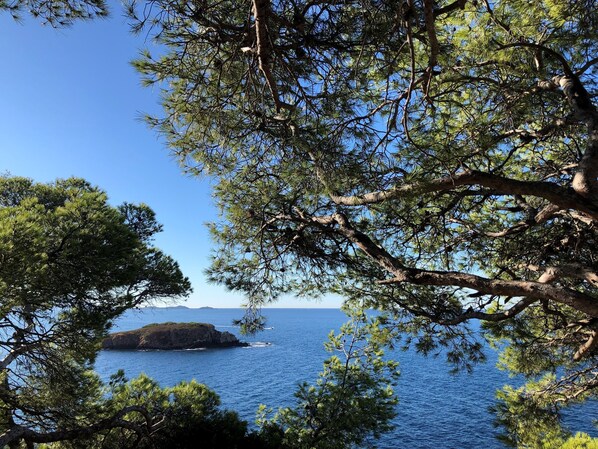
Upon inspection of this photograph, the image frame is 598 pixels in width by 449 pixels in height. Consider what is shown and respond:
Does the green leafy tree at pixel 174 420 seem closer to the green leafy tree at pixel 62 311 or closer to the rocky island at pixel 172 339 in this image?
the green leafy tree at pixel 62 311

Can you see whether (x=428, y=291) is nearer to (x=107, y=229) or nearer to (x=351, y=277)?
(x=351, y=277)

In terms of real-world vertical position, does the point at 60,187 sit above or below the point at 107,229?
above

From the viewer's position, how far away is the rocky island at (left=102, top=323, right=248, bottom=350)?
4594cm

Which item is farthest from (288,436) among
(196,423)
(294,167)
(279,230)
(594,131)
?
(594,131)

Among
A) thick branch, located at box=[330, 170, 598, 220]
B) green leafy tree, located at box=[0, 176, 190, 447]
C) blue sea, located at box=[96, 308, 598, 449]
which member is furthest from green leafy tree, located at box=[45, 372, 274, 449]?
thick branch, located at box=[330, 170, 598, 220]

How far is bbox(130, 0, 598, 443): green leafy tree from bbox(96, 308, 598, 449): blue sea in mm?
3420

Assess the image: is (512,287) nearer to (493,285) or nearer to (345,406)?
(493,285)

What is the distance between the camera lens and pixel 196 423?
7953 mm

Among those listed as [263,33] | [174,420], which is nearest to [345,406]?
[174,420]

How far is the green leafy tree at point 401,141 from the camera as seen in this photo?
107 inches

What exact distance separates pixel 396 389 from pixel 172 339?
1269 inches

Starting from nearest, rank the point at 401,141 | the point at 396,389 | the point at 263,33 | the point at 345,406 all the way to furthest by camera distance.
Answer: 1. the point at 263,33
2. the point at 401,141
3. the point at 345,406
4. the point at 396,389

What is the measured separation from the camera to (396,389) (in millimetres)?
24594

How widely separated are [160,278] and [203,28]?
6.23 m
